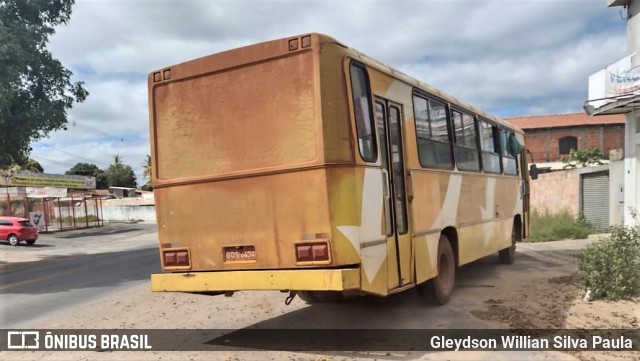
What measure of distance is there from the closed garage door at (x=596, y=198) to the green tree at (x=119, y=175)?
82.5m

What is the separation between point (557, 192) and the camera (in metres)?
26.1

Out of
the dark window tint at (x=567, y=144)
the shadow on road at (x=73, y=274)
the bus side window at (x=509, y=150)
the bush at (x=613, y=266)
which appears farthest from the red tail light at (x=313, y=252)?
the dark window tint at (x=567, y=144)

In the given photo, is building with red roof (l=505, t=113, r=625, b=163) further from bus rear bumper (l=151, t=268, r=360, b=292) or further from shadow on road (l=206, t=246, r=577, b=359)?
bus rear bumper (l=151, t=268, r=360, b=292)

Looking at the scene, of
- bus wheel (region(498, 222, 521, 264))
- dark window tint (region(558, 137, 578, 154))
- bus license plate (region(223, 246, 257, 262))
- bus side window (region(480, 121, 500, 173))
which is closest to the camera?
bus license plate (region(223, 246, 257, 262))

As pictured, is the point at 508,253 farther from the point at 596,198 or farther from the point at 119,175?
the point at 119,175

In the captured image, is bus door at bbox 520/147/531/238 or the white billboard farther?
the white billboard

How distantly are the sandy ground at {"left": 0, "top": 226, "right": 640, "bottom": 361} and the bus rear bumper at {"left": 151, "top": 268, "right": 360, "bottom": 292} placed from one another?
761 millimetres

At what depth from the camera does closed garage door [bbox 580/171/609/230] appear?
2181cm

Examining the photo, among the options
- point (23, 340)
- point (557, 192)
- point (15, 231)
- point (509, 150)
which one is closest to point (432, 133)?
point (509, 150)

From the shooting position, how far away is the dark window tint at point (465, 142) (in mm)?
8578

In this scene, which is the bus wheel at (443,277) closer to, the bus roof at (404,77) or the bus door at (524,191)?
the bus roof at (404,77)

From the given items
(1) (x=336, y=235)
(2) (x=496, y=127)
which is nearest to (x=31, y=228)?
(2) (x=496, y=127)

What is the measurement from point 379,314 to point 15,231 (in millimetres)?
26470

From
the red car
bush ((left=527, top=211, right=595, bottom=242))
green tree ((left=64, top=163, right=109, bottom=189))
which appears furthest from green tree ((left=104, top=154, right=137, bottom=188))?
bush ((left=527, top=211, right=595, bottom=242))
